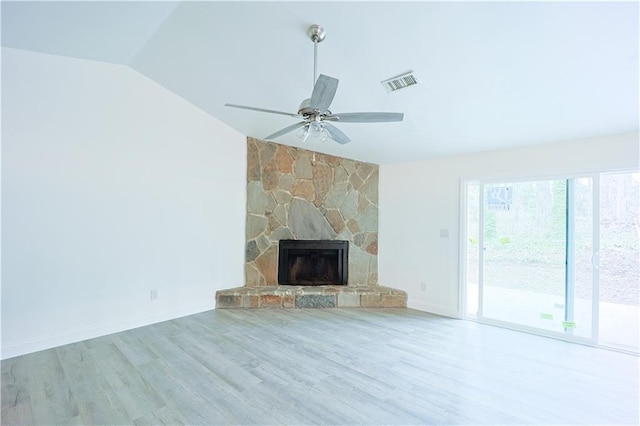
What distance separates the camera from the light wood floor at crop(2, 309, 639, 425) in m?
2.06

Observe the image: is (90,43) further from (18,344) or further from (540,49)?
(540,49)

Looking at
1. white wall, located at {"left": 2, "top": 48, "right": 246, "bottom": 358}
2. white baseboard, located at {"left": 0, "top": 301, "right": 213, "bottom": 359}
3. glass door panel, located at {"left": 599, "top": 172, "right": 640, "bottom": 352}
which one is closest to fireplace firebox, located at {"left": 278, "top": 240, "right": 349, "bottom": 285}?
white wall, located at {"left": 2, "top": 48, "right": 246, "bottom": 358}

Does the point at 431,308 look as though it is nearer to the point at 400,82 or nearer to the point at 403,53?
the point at 400,82

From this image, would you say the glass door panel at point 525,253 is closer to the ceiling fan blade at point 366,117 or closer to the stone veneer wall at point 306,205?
the stone veneer wall at point 306,205

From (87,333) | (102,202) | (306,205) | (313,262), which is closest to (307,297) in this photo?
(313,262)

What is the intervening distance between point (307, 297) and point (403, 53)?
351cm

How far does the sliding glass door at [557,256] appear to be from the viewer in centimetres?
321

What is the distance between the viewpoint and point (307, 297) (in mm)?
4520

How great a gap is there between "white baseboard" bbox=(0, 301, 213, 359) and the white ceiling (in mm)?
2931

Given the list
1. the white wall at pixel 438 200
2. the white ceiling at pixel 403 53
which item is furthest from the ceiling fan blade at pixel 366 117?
the white wall at pixel 438 200

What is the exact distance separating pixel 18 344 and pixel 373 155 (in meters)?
4.80

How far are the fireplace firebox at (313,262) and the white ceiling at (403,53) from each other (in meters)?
2.18

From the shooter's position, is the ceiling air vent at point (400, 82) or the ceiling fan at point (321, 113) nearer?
the ceiling fan at point (321, 113)

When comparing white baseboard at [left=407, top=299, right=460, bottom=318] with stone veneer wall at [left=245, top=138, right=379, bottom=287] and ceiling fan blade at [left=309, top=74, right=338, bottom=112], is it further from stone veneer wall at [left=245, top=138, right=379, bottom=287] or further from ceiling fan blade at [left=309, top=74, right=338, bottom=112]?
ceiling fan blade at [left=309, top=74, right=338, bottom=112]
